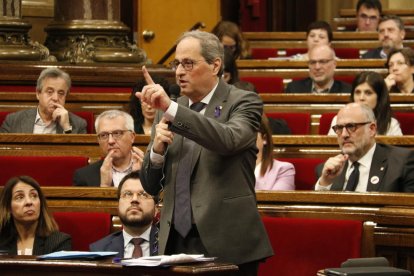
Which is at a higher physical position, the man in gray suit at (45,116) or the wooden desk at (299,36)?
the wooden desk at (299,36)

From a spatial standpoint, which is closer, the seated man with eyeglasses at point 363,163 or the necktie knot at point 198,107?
the necktie knot at point 198,107

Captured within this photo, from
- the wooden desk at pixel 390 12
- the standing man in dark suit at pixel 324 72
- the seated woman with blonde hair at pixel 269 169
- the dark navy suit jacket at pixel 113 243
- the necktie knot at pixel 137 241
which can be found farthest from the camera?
the wooden desk at pixel 390 12

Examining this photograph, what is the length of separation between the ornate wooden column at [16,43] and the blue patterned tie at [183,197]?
147 inches

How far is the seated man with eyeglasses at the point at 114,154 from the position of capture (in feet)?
16.3

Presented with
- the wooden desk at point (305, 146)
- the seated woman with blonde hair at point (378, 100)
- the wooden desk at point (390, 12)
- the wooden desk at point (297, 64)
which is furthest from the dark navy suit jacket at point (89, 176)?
the wooden desk at point (390, 12)

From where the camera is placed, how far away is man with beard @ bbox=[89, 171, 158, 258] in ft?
13.7

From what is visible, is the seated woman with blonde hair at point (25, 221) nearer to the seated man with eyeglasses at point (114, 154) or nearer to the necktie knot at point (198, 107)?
the seated man with eyeglasses at point (114, 154)

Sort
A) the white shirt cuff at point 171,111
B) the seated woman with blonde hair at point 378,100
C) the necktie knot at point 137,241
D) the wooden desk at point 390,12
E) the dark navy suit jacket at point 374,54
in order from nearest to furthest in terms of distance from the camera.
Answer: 1. the white shirt cuff at point 171,111
2. the necktie knot at point 137,241
3. the seated woman with blonde hair at point 378,100
4. the dark navy suit jacket at point 374,54
5. the wooden desk at point 390,12

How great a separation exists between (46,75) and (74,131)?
1.01 feet

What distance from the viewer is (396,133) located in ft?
18.5

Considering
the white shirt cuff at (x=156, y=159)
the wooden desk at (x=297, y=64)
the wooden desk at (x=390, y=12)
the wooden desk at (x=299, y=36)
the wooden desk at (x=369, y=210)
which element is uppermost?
the wooden desk at (x=390, y=12)

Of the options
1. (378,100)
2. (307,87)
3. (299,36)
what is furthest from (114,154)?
(299,36)

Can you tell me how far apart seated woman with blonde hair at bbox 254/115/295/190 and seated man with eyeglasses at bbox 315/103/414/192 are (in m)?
0.15

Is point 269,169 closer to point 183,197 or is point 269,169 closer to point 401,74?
point 183,197
